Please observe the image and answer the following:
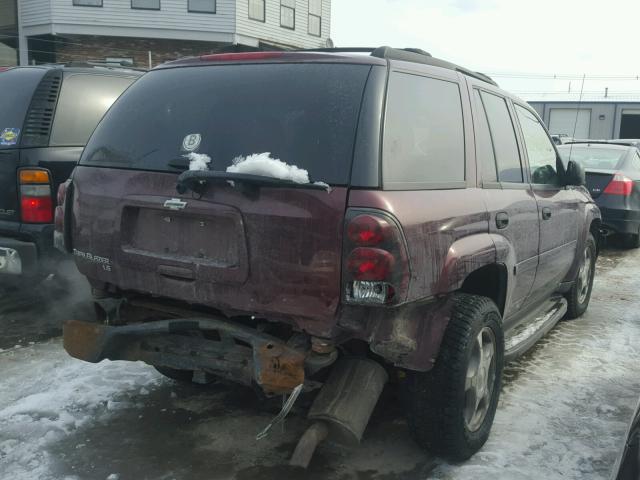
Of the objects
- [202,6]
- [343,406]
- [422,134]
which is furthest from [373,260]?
[202,6]

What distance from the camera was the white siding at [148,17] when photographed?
72.4ft

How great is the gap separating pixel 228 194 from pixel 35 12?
23.4m

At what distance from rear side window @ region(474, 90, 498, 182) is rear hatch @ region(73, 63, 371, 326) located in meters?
0.96

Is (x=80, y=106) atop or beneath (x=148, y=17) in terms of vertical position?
beneath

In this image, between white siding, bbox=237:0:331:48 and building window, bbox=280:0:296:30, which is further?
building window, bbox=280:0:296:30

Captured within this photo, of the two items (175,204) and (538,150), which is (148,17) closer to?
(538,150)

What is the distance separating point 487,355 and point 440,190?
0.97 m

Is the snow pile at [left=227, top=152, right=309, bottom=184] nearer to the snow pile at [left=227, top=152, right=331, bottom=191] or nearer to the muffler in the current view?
the snow pile at [left=227, top=152, right=331, bottom=191]

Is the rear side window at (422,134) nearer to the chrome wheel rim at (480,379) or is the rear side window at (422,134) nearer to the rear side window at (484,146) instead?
the rear side window at (484,146)

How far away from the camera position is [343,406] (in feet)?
9.02

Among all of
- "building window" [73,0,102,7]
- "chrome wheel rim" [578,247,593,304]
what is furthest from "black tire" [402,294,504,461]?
"building window" [73,0,102,7]

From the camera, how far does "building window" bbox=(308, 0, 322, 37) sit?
84.7 feet

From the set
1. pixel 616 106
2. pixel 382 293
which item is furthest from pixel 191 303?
pixel 616 106

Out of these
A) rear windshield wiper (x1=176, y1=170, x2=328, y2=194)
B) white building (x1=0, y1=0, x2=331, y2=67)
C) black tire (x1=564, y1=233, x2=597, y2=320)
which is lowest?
black tire (x1=564, y1=233, x2=597, y2=320)
